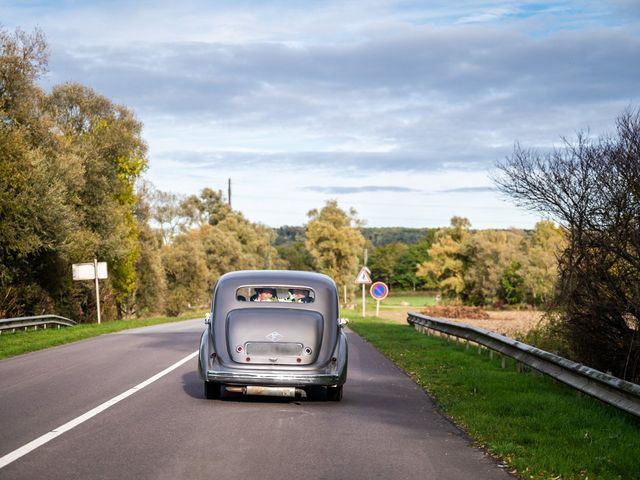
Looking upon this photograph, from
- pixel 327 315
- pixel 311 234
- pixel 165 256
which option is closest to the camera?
pixel 327 315

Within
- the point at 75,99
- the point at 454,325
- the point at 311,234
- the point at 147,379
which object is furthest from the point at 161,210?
the point at 147,379

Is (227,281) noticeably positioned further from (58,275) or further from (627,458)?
(58,275)

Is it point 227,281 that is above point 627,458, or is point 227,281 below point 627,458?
above

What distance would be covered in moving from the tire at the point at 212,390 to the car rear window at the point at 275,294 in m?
1.20

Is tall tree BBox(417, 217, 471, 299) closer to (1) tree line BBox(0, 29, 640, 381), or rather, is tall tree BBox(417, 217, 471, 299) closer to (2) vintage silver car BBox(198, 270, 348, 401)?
(1) tree line BBox(0, 29, 640, 381)

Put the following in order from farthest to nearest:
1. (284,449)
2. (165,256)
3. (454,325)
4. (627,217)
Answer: (165,256)
(454,325)
(627,217)
(284,449)

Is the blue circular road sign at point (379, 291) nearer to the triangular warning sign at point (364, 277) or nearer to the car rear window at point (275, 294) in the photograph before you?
the triangular warning sign at point (364, 277)

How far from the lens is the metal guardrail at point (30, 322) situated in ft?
95.8

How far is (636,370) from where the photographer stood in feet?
43.3

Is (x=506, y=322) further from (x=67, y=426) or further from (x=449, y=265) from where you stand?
(x=449, y=265)

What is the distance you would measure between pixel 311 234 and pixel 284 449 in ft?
289

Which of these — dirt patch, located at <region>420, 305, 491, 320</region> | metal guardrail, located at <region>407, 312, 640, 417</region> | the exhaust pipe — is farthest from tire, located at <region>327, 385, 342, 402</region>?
dirt patch, located at <region>420, 305, 491, 320</region>

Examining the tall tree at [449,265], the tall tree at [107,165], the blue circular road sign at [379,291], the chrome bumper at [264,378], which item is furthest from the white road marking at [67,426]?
the tall tree at [449,265]

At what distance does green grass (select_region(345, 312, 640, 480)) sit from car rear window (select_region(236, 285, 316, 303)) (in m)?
2.33
